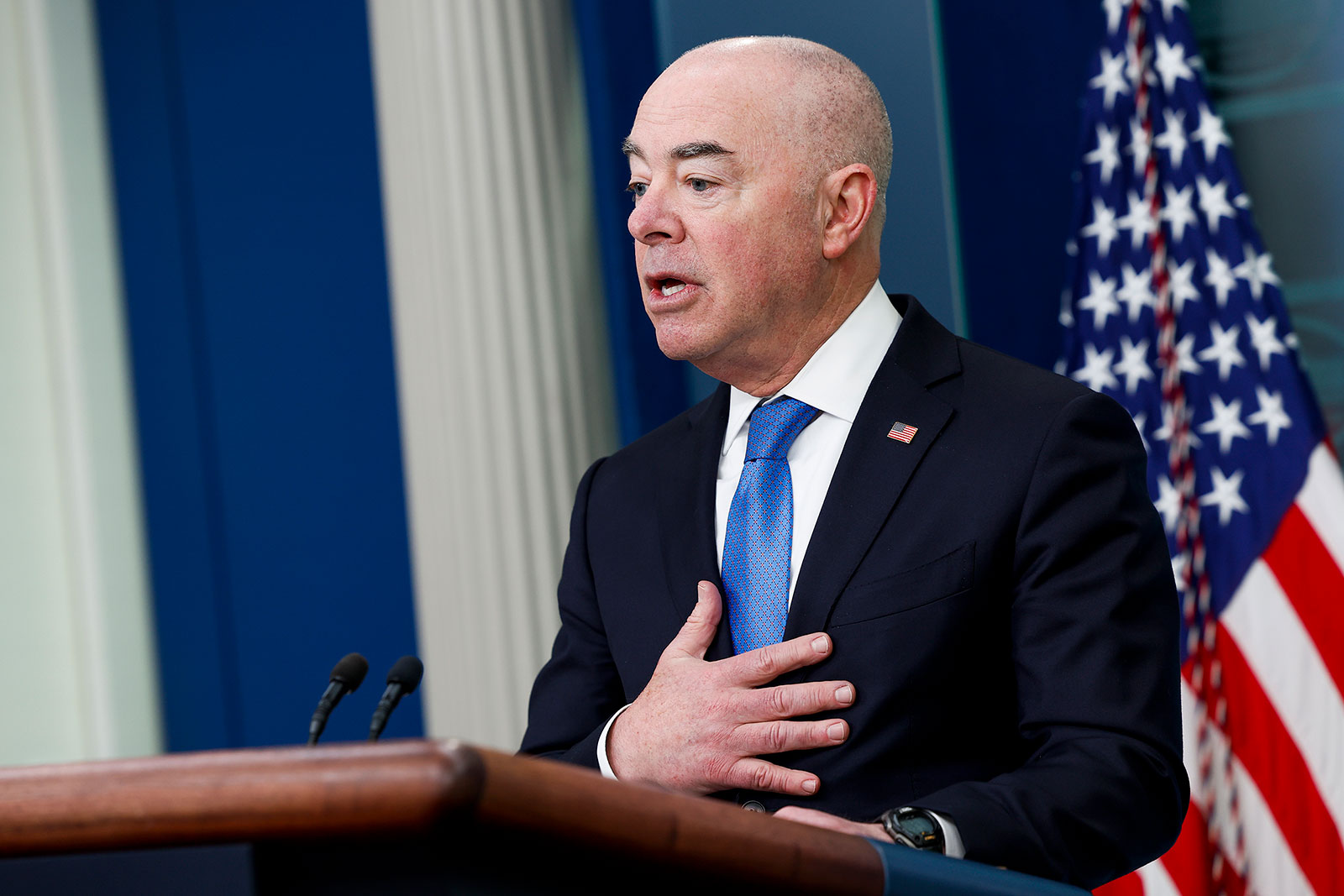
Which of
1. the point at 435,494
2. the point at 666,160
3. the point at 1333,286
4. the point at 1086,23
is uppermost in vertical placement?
the point at 1086,23

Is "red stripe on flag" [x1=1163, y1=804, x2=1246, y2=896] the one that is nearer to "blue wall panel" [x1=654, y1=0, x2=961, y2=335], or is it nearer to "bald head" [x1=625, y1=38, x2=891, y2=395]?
"blue wall panel" [x1=654, y1=0, x2=961, y2=335]

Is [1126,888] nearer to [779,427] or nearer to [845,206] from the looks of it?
[779,427]

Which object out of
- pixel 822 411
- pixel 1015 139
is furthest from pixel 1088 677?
pixel 1015 139

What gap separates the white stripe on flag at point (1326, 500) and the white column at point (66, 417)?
3.20 meters

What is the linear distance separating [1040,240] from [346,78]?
1972 millimetres

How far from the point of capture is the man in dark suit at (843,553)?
4.45 feet

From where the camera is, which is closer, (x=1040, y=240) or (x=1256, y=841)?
(x=1256, y=841)

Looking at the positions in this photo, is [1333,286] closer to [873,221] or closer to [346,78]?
[873,221]

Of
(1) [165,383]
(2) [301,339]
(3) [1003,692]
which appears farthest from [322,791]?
(1) [165,383]

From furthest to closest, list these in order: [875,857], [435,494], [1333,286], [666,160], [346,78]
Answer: [346,78], [435,494], [1333,286], [666,160], [875,857]

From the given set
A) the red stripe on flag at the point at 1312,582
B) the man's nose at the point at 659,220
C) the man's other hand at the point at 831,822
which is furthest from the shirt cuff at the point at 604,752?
the red stripe on flag at the point at 1312,582

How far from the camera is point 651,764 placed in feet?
4.73

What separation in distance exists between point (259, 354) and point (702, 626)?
2.75 metres

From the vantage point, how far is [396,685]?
1.47 meters
